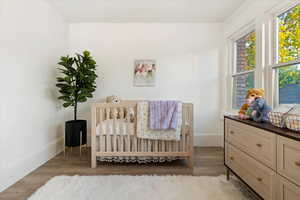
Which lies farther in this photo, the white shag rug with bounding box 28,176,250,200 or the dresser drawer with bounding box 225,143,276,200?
the white shag rug with bounding box 28,176,250,200

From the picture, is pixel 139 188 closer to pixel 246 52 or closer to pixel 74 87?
pixel 74 87

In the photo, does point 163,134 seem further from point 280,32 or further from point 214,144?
point 280,32

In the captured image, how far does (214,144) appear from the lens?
318cm

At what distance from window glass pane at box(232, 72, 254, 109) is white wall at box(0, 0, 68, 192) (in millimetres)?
3111

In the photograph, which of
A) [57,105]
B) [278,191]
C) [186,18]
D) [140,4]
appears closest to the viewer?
[278,191]

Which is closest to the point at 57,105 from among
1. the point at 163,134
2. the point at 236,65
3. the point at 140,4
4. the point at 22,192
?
the point at 22,192

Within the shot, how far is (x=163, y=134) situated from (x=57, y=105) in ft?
6.25

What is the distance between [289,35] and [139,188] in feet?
7.58

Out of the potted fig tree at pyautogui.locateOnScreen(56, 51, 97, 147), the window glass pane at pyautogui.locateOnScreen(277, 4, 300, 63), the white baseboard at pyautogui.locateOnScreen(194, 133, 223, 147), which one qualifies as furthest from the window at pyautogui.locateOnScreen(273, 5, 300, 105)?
the potted fig tree at pyautogui.locateOnScreen(56, 51, 97, 147)

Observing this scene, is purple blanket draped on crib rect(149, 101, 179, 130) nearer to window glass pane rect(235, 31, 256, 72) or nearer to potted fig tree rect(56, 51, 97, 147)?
potted fig tree rect(56, 51, 97, 147)

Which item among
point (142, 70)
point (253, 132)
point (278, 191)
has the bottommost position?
point (278, 191)

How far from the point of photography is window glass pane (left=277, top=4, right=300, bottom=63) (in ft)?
5.50

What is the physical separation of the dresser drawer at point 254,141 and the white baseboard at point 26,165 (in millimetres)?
2413

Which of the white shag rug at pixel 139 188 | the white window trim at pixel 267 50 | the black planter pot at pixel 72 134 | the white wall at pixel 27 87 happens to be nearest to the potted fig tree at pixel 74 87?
the black planter pot at pixel 72 134
